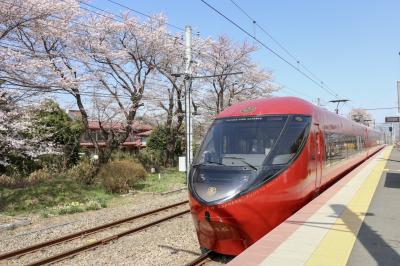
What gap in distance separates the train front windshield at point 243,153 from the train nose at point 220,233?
1.01 feet

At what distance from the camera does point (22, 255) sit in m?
9.09

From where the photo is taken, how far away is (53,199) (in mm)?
16547

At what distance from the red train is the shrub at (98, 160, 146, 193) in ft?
34.8

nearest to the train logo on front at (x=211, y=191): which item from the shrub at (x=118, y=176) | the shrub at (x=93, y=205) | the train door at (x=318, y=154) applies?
the train door at (x=318, y=154)

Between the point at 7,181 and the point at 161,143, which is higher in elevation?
the point at 161,143

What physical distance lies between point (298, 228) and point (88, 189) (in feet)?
45.6

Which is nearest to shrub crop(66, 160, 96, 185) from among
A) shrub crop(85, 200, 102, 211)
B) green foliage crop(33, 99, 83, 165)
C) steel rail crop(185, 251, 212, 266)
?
green foliage crop(33, 99, 83, 165)

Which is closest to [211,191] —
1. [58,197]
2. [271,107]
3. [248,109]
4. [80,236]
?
[248,109]

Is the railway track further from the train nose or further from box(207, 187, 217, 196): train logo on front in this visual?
box(207, 187, 217, 196): train logo on front

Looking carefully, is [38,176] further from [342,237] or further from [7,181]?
[342,237]

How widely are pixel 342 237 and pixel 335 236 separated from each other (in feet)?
0.35

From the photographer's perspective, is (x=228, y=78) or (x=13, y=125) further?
(x=228, y=78)

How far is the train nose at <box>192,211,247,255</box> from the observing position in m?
7.31

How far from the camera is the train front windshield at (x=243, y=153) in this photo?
7523 mm
